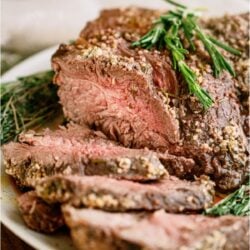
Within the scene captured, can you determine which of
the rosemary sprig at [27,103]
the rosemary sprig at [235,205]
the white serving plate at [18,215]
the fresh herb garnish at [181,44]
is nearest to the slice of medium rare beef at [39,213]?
the white serving plate at [18,215]

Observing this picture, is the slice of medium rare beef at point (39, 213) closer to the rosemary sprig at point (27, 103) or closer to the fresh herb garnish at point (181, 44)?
the rosemary sprig at point (27, 103)

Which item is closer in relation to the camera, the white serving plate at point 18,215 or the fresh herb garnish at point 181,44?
the white serving plate at point 18,215

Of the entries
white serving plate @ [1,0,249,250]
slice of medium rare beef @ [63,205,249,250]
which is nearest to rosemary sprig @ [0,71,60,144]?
white serving plate @ [1,0,249,250]

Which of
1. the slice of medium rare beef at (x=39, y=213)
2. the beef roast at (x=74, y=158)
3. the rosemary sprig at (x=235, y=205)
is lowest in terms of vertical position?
the rosemary sprig at (x=235, y=205)

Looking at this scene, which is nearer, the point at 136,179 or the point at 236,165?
the point at 136,179

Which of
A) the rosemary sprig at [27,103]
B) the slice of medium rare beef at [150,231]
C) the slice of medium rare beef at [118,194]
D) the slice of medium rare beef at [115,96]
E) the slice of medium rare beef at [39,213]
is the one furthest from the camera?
the rosemary sprig at [27,103]

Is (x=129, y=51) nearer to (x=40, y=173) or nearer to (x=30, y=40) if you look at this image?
(x=40, y=173)

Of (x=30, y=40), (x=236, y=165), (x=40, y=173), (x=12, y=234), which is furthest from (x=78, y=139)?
(x=30, y=40)
